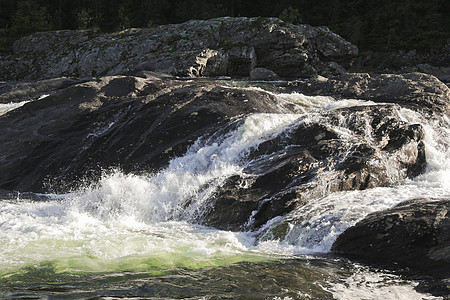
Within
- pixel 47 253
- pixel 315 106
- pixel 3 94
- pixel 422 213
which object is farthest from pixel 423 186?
pixel 3 94

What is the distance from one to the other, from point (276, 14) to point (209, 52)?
22.5 metres

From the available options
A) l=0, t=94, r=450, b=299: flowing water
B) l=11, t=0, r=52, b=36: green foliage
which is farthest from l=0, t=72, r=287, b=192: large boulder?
l=11, t=0, r=52, b=36: green foliage

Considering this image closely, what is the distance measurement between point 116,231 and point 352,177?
16.3 feet

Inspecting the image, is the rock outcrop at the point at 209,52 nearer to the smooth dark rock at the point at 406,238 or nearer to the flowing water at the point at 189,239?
the flowing water at the point at 189,239

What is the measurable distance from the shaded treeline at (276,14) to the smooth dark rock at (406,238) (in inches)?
1147

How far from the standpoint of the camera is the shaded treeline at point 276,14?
37.7 metres

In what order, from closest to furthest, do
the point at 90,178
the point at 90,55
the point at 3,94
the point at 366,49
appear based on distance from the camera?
the point at 90,178
the point at 3,94
the point at 90,55
the point at 366,49

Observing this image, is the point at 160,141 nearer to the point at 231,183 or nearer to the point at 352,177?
the point at 231,183

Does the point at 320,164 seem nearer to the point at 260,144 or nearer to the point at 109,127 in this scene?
the point at 260,144

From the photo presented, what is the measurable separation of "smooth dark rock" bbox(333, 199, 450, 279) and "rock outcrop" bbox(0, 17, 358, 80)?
57.1 ft

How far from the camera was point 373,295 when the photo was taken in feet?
17.3

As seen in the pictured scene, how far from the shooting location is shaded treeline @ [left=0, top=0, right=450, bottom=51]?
37.7 meters

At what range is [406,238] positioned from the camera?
6824mm

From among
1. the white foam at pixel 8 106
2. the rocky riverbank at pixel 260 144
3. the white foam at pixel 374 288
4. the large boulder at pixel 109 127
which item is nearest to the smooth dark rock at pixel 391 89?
the rocky riverbank at pixel 260 144
